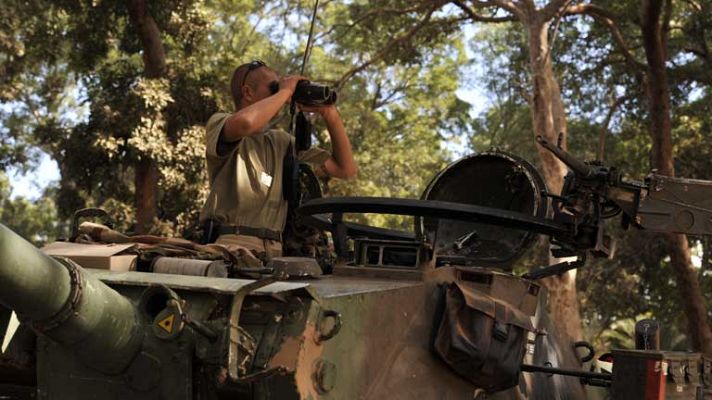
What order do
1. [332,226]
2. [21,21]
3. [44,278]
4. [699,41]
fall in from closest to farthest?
1. [44,278]
2. [332,226]
3. [699,41]
4. [21,21]

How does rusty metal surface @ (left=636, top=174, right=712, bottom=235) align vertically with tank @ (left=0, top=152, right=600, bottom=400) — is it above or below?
above

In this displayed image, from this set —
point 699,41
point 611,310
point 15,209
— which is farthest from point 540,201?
point 15,209

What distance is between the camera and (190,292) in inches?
167

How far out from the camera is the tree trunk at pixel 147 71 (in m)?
19.9

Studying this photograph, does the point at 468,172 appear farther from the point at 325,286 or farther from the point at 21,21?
the point at 21,21

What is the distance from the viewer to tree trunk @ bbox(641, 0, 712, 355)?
708 inches

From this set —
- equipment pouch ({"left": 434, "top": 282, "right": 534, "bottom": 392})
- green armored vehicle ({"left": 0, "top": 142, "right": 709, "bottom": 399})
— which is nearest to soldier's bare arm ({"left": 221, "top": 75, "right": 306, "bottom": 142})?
green armored vehicle ({"left": 0, "top": 142, "right": 709, "bottom": 399})

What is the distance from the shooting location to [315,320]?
399 centimetres

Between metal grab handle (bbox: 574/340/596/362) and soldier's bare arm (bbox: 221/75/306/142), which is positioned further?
metal grab handle (bbox: 574/340/596/362)

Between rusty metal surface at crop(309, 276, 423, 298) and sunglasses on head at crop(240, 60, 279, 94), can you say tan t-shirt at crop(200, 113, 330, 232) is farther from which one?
rusty metal surface at crop(309, 276, 423, 298)

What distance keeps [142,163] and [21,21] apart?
5889 mm

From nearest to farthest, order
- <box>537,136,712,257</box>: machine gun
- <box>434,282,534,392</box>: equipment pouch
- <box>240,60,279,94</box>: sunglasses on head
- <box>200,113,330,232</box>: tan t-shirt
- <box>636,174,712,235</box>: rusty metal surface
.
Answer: <box>434,282,534,392</box>: equipment pouch < <box>537,136,712,257</box>: machine gun < <box>636,174,712,235</box>: rusty metal surface < <box>200,113,330,232</box>: tan t-shirt < <box>240,60,279,94</box>: sunglasses on head

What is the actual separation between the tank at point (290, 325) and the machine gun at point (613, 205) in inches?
11.8

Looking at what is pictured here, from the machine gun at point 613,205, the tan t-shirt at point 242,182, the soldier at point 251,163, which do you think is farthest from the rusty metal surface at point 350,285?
the tan t-shirt at point 242,182
